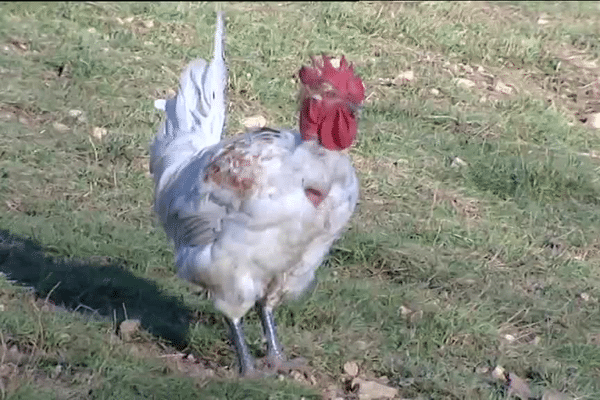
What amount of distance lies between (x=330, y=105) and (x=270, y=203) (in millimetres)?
416

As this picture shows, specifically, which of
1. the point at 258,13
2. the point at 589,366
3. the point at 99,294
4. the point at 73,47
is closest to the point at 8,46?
the point at 73,47

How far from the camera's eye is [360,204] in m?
6.20

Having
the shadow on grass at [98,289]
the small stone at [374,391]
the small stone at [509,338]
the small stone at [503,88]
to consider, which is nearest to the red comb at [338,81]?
the small stone at [374,391]

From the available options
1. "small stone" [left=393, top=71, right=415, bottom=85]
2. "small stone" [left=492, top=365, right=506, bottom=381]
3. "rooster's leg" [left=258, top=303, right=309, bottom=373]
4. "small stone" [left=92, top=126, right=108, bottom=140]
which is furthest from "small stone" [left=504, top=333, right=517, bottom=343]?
"small stone" [left=393, top=71, right=415, bottom=85]

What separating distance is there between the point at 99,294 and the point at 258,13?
14.3 feet

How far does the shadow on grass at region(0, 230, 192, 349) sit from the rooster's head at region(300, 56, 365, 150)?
113 cm

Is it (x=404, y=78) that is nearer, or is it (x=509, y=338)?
(x=509, y=338)

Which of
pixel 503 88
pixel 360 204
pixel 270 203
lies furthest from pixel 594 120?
pixel 270 203

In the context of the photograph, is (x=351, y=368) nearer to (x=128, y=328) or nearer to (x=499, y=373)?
(x=499, y=373)

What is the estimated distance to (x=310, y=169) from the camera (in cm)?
397

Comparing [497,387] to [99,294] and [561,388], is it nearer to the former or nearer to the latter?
[561,388]

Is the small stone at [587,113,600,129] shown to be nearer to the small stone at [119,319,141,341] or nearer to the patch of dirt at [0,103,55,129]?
the patch of dirt at [0,103,55,129]

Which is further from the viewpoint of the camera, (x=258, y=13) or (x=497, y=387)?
(x=258, y=13)

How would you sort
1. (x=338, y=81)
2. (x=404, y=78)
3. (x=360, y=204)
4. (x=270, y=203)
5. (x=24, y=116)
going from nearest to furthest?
(x=270, y=203)
(x=338, y=81)
(x=360, y=204)
(x=24, y=116)
(x=404, y=78)
